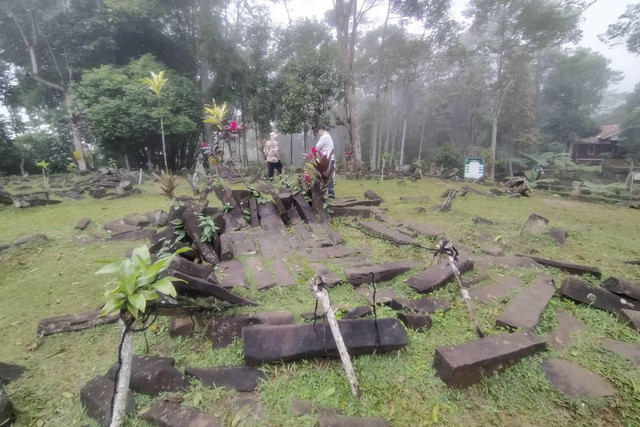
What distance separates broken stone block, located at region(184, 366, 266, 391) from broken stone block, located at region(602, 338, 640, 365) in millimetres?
2220

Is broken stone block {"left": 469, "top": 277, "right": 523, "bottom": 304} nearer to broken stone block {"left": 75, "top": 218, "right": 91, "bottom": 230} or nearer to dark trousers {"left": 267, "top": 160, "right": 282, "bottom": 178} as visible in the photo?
broken stone block {"left": 75, "top": 218, "right": 91, "bottom": 230}

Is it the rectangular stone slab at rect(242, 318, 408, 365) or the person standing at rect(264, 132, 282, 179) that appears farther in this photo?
the person standing at rect(264, 132, 282, 179)

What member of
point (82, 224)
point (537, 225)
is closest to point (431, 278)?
point (537, 225)

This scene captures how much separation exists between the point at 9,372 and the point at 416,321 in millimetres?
2620

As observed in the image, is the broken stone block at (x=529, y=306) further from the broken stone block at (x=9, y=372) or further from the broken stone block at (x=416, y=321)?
the broken stone block at (x=9, y=372)

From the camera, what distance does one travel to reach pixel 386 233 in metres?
4.09

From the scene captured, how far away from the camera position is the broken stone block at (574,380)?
158 cm

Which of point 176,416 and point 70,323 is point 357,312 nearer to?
point 176,416

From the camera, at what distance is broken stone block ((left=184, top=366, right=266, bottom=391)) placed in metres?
1.65

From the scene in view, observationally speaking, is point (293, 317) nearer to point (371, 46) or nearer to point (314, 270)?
point (314, 270)

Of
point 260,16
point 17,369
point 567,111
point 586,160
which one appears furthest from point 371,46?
point 17,369

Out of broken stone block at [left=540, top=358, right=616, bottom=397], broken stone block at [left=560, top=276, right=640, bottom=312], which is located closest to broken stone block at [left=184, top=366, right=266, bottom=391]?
broken stone block at [left=540, top=358, right=616, bottom=397]

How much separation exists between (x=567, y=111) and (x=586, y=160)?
185 inches

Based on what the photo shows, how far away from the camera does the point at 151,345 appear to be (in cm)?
201
